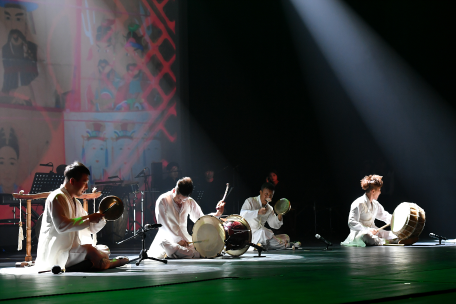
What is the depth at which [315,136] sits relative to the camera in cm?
1052

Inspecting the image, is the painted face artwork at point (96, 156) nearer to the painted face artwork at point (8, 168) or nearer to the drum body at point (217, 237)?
the painted face artwork at point (8, 168)

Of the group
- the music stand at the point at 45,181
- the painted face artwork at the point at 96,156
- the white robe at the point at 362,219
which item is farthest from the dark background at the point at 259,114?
the music stand at the point at 45,181

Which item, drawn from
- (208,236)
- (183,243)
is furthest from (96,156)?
(208,236)

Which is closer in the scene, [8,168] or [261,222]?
[261,222]

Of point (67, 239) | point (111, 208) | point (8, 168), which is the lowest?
point (67, 239)

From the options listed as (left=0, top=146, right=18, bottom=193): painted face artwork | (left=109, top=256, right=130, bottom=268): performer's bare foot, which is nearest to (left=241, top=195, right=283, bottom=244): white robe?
(left=109, top=256, right=130, bottom=268): performer's bare foot

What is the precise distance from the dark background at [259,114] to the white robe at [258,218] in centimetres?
282

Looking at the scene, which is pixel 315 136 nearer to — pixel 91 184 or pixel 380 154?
pixel 380 154

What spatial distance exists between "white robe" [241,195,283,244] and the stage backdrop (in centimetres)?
300

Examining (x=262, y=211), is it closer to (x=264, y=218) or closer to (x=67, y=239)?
(x=264, y=218)

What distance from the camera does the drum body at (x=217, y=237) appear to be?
5.52 meters

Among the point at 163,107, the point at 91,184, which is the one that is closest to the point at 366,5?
the point at 163,107

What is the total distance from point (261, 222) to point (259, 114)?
3974 mm

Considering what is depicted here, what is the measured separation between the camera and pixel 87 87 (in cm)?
919
